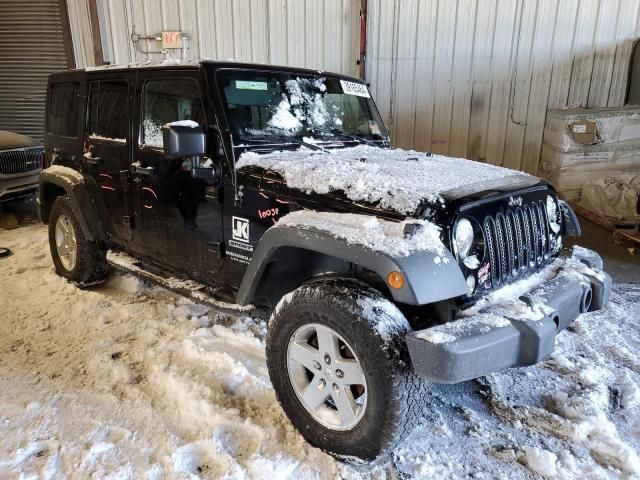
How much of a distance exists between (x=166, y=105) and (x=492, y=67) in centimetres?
586

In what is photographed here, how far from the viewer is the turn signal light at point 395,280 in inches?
73.5

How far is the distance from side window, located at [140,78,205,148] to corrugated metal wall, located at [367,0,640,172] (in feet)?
16.7

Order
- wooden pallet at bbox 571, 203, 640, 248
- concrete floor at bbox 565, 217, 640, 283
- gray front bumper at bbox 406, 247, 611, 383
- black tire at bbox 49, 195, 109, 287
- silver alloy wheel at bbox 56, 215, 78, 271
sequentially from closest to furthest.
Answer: gray front bumper at bbox 406, 247, 611, 383
black tire at bbox 49, 195, 109, 287
silver alloy wheel at bbox 56, 215, 78, 271
concrete floor at bbox 565, 217, 640, 283
wooden pallet at bbox 571, 203, 640, 248

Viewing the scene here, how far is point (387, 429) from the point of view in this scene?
1979 mm

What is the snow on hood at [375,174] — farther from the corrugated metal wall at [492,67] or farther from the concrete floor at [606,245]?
the corrugated metal wall at [492,67]

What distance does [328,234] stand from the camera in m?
2.11

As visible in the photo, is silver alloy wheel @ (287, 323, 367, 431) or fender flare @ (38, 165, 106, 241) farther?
fender flare @ (38, 165, 106, 241)

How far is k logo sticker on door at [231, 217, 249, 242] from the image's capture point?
2713 mm

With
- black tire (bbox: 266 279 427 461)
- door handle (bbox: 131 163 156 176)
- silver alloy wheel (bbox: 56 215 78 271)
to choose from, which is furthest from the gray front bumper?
silver alloy wheel (bbox: 56 215 78 271)

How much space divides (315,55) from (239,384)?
6.38 meters

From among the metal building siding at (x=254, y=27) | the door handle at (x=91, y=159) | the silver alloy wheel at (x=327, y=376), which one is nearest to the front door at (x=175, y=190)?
the door handle at (x=91, y=159)

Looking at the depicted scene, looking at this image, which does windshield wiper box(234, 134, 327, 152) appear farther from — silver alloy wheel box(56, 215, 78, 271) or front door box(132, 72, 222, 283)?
silver alloy wheel box(56, 215, 78, 271)

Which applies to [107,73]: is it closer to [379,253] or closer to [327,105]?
[327,105]

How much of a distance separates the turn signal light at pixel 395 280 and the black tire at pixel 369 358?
148 millimetres
